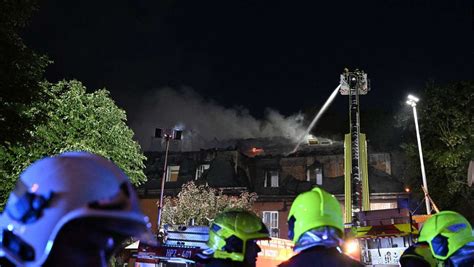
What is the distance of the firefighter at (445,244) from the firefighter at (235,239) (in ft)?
5.12

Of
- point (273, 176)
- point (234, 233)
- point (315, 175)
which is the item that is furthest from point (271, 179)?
point (234, 233)

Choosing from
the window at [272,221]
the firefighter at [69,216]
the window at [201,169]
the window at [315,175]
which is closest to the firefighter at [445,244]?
the firefighter at [69,216]

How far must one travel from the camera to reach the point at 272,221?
1394 inches

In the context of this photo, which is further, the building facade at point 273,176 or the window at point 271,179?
the window at point 271,179

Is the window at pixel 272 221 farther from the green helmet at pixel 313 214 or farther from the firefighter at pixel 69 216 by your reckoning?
the firefighter at pixel 69 216

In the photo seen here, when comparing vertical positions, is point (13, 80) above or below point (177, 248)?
above

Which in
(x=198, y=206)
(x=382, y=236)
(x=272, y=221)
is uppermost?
(x=198, y=206)

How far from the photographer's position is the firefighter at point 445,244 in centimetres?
382

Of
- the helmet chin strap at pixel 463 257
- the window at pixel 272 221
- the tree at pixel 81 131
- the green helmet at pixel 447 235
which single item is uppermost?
the tree at pixel 81 131

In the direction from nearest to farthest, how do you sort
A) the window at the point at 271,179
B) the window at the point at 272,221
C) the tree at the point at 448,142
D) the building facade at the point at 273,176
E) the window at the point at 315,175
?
the tree at the point at 448,142
the building facade at the point at 273,176
the window at the point at 272,221
the window at the point at 315,175
the window at the point at 271,179

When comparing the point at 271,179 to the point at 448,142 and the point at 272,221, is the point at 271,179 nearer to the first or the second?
the point at 272,221

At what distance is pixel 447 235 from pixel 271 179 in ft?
114

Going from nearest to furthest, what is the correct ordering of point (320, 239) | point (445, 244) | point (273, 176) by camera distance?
point (320, 239), point (445, 244), point (273, 176)

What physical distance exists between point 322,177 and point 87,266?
36713 millimetres
